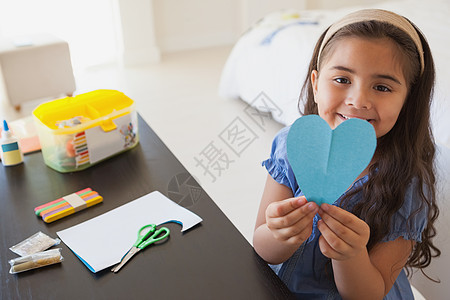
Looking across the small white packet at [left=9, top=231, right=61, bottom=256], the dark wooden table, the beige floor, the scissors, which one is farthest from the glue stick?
the beige floor

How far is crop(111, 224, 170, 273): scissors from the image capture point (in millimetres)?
926

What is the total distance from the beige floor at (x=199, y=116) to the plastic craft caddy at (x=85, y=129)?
79 cm

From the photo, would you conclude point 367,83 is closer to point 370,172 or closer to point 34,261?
point 370,172

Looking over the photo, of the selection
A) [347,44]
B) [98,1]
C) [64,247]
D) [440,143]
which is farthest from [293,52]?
[98,1]

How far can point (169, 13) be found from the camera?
4395 millimetres

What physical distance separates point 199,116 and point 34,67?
113 cm

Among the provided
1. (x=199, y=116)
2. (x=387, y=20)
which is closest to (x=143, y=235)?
(x=387, y=20)

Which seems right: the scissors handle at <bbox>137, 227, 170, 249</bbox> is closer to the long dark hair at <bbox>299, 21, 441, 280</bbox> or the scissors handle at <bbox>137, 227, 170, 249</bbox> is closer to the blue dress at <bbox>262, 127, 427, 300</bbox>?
the blue dress at <bbox>262, 127, 427, 300</bbox>

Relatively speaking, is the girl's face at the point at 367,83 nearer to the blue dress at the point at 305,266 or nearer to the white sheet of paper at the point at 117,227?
the blue dress at the point at 305,266

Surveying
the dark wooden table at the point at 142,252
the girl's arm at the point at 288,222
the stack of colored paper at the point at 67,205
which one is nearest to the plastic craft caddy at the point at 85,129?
the dark wooden table at the point at 142,252

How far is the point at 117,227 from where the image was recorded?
103 centimetres

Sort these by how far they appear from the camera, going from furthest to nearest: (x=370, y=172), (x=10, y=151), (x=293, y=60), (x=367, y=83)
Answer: (x=293, y=60) < (x=10, y=151) < (x=370, y=172) < (x=367, y=83)

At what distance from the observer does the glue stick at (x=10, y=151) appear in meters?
1.28

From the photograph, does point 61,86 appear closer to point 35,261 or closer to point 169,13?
point 169,13
